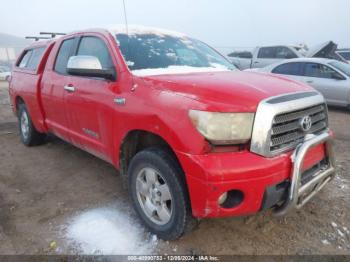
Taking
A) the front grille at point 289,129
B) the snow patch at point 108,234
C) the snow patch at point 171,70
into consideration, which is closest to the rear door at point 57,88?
the snow patch at point 171,70

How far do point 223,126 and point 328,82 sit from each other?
679cm

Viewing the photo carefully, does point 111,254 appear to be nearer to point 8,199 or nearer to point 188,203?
point 188,203

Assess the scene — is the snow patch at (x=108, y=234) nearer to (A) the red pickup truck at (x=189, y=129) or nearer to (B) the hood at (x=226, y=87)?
(A) the red pickup truck at (x=189, y=129)

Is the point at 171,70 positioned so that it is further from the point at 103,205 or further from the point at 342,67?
the point at 342,67

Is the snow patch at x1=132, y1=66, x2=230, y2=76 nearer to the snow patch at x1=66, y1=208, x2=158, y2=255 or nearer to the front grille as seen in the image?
the front grille

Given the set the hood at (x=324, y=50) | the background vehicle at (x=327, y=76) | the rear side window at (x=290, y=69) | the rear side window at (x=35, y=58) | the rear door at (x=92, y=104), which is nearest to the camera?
the rear door at (x=92, y=104)

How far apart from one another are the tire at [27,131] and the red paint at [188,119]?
6.85ft

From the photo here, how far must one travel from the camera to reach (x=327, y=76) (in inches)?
314

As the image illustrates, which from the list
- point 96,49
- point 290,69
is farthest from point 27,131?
point 290,69

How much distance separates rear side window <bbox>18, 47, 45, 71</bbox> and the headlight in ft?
11.0

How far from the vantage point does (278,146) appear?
90.4 inches

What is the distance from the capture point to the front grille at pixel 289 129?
7.41 ft

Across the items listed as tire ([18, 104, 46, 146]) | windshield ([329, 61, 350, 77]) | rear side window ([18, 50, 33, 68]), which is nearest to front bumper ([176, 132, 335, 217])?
tire ([18, 104, 46, 146])

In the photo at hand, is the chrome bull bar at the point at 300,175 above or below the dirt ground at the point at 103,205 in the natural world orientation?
above
